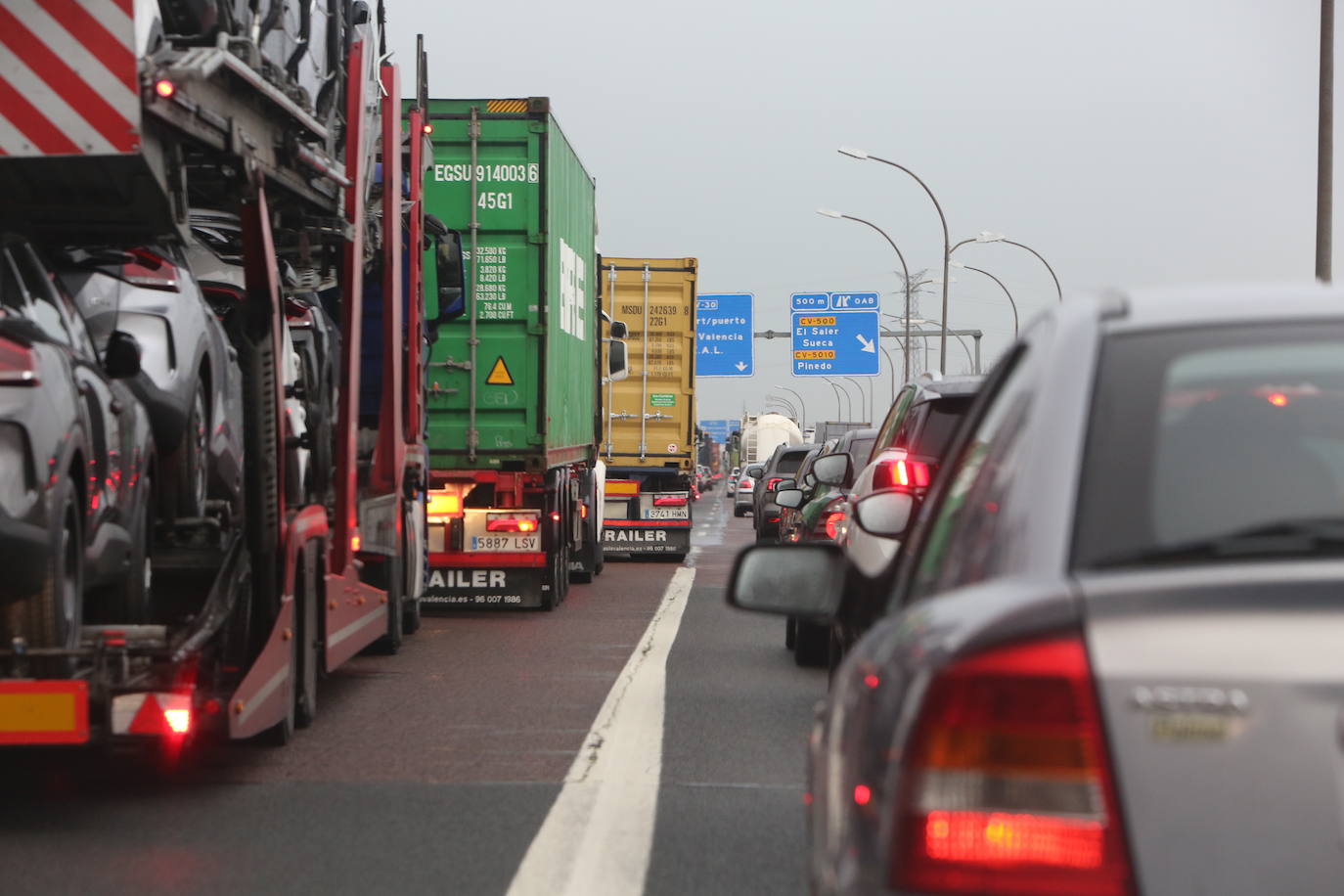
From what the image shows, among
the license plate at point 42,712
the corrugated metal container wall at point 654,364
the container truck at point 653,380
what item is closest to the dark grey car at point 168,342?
the license plate at point 42,712

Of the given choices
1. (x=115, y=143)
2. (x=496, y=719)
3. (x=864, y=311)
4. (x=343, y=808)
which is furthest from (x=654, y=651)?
(x=864, y=311)

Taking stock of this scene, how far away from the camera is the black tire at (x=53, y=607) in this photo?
660 centimetres

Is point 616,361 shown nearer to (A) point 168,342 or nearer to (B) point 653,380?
(B) point 653,380

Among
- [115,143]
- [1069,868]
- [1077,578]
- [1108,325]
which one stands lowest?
[1069,868]

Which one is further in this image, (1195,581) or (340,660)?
(340,660)

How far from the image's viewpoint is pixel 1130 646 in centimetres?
214

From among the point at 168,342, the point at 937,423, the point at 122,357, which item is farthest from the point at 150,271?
the point at 937,423

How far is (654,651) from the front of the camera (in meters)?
13.8

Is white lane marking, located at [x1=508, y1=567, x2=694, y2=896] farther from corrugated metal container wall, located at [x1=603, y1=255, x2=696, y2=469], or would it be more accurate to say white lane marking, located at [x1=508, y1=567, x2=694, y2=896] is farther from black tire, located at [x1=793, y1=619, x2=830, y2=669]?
corrugated metal container wall, located at [x1=603, y1=255, x2=696, y2=469]

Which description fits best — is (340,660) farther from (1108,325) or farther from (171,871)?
(1108,325)

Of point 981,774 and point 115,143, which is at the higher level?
point 115,143

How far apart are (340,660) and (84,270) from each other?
2.70 m

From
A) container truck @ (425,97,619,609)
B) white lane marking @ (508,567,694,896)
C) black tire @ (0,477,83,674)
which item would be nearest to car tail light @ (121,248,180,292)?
black tire @ (0,477,83,674)

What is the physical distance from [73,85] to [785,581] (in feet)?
13.1
